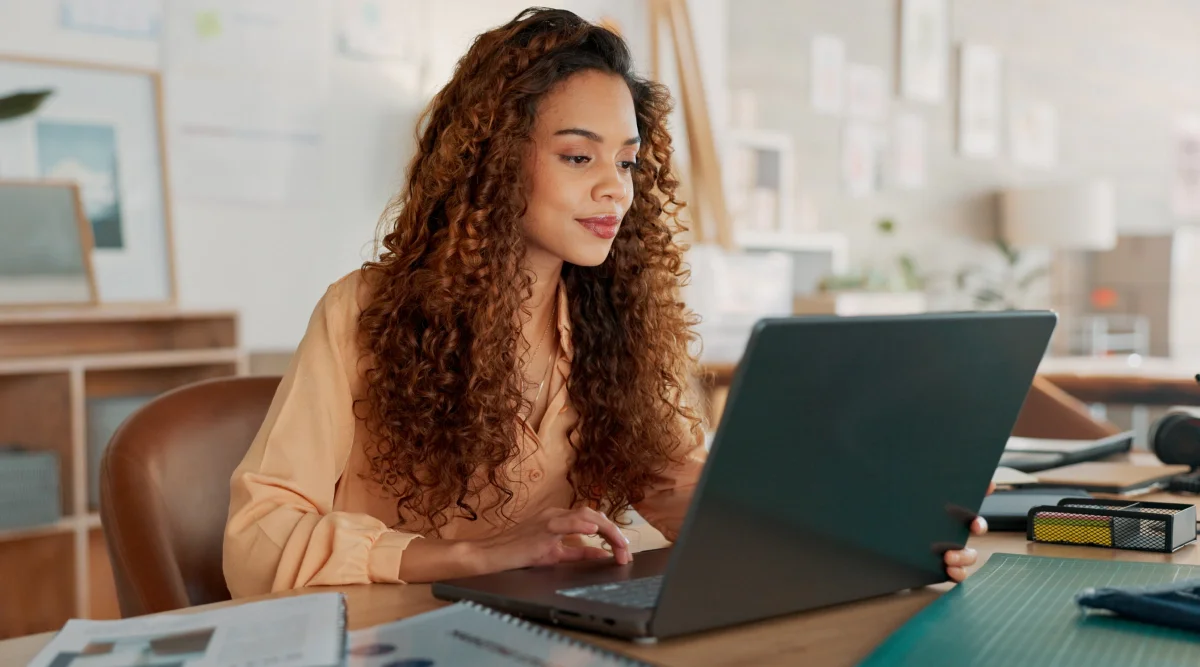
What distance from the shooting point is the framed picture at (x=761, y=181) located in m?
5.25

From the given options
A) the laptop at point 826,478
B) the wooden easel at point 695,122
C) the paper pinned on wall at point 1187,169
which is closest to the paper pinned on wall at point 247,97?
the wooden easel at point 695,122

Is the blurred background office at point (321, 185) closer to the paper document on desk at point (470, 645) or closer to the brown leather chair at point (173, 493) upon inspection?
the brown leather chair at point (173, 493)

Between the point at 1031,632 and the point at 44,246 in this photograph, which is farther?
the point at 44,246

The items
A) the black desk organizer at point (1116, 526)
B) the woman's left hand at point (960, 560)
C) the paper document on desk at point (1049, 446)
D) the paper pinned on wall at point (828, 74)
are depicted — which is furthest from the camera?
the paper pinned on wall at point (828, 74)

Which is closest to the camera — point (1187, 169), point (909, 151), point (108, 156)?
point (108, 156)

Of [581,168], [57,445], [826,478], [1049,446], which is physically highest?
[581,168]

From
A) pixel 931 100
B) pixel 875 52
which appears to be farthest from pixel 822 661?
pixel 931 100

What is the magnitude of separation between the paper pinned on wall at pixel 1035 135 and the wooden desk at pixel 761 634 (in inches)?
274

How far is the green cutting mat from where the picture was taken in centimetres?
83

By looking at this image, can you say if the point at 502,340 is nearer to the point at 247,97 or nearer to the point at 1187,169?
the point at 247,97

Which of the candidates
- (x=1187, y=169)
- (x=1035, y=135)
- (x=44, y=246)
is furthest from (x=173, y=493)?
(x=1187, y=169)

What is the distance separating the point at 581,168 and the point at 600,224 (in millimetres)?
73

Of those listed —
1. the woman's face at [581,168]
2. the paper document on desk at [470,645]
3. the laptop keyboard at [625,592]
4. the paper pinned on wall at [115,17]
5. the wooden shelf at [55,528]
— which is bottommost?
the wooden shelf at [55,528]

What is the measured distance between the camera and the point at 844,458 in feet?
2.91
